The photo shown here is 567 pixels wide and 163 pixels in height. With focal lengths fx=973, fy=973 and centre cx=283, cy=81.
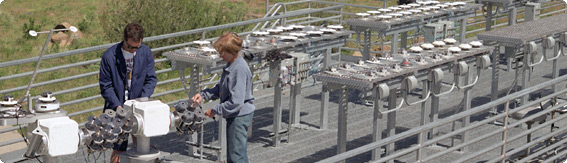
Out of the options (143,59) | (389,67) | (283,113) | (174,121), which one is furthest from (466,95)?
(174,121)

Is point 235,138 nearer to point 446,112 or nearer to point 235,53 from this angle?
point 235,53

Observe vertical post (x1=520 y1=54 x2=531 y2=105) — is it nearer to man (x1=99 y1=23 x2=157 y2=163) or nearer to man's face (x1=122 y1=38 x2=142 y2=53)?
man (x1=99 y1=23 x2=157 y2=163)

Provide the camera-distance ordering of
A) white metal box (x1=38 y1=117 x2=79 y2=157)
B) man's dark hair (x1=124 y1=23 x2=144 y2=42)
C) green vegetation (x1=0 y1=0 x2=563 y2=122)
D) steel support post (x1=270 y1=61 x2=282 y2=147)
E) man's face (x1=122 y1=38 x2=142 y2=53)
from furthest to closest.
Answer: green vegetation (x1=0 y1=0 x2=563 y2=122)
steel support post (x1=270 y1=61 x2=282 y2=147)
man's face (x1=122 y1=38 x2=142 y2=53)
man's dark hair (x1=124 y1=23 x2=144 y2=42)
white metal box (x1=38 y1=117 x2=79 y2=157)

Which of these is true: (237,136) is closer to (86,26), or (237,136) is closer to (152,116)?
(152,116)

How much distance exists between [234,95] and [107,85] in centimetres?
160

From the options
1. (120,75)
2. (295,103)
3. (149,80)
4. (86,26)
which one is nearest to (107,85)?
(120,75)

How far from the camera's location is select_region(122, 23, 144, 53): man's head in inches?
313

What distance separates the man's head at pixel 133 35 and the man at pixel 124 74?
17 centimetres

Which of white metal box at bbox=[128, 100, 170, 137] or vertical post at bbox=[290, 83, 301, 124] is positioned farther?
vertical post at bbox=[290, 83, 301, 124]

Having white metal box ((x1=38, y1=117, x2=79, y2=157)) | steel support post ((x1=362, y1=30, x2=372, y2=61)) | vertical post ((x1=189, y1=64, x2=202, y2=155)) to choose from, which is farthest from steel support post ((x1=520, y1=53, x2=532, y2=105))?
white metal box ((x1=38, y1=117, x2=79, y2=157))

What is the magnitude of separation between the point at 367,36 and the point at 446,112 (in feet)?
5.20

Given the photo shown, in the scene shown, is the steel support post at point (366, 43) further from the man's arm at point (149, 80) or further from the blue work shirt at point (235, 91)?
the blue work shirt at point (235, 91)

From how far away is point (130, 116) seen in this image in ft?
21.2

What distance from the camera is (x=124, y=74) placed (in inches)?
336
